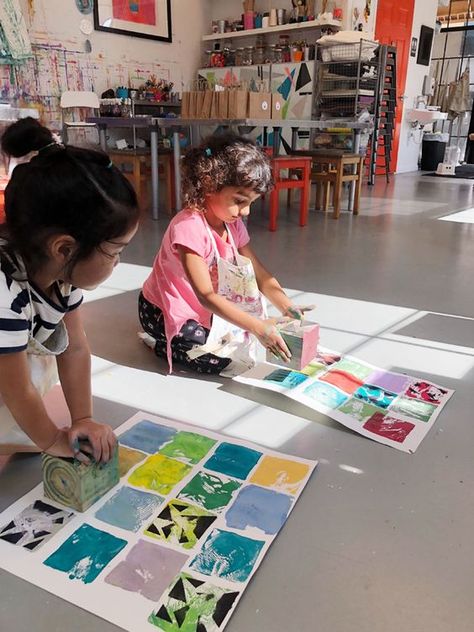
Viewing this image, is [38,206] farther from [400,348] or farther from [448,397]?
[400,348]

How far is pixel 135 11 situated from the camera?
670 centimetres

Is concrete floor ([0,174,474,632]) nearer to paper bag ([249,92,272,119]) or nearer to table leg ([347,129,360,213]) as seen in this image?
paper bag ([249,92,272,119])

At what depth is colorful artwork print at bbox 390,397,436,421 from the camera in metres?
1.42

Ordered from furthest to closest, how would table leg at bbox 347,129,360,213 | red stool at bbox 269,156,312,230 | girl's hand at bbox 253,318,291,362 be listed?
table leg at bbox 347,129,360,213 → red stool at bbox 269,156,312,230 → girl's hand at bbox 253,318,291,362

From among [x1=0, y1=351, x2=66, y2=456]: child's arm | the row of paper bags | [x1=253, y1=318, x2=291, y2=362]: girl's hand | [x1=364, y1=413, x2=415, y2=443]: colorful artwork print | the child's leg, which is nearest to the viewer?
[x1=0, y1=351, x2=66, y2=456]: child's arm

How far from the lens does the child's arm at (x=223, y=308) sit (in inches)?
57.4

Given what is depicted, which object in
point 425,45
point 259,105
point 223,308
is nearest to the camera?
point 223,308

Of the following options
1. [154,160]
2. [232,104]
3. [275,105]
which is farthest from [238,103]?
[154,160]

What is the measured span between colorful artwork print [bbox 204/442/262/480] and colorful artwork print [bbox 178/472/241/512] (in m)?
0.03

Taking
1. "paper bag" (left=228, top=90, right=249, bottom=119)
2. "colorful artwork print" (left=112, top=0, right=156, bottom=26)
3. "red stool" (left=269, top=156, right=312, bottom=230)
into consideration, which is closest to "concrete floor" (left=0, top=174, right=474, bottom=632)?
"red stool" (left=269, top=156, right=312, bottom=230)

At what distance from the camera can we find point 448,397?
1531 mm

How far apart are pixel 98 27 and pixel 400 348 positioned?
613 cm

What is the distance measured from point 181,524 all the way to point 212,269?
854 millimetres

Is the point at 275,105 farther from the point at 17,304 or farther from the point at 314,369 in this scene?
the point at 17,304
